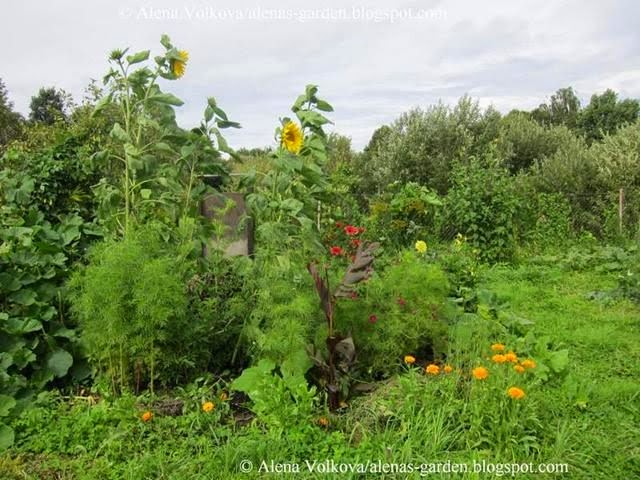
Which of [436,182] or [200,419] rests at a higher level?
[436,182]

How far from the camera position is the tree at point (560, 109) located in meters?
27.3

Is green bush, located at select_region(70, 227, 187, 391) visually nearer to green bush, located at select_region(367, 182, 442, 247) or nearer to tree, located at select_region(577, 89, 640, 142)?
green bush, located at select_region(367, 182, 442, 247)

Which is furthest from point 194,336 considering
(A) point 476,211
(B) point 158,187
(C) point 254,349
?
(A) point 476,211

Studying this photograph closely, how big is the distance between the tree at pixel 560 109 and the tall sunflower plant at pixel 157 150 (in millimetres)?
26927

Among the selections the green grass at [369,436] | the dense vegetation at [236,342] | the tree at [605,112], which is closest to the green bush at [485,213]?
the dense vegetation at [236,342]

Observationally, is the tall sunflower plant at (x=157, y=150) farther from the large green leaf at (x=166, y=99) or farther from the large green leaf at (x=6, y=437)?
the large green leaf at (x=6, y=437)

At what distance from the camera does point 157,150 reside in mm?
3139

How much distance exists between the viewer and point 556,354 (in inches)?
113

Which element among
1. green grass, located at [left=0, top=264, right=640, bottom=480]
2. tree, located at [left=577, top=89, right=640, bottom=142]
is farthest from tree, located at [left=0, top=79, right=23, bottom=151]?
tree, located at [left=577, top=89, right=640, bottom=142]

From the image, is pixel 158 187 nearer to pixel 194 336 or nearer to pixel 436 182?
pixel 194 336

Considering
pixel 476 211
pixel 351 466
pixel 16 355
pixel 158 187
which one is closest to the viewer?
pixel 351 466

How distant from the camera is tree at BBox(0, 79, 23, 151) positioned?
58.5 feet

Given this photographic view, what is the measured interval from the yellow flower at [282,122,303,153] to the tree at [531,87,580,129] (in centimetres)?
2681

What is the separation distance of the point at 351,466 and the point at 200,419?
0.73 m
